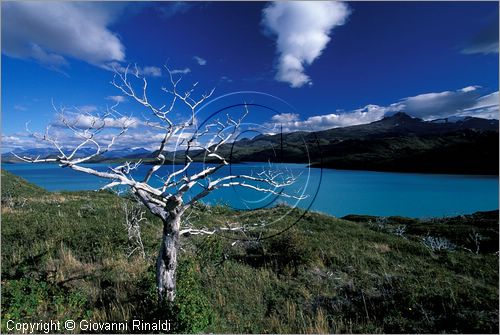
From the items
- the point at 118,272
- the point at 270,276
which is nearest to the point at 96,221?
the point at 118,272

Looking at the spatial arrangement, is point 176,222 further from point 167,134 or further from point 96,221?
point 96,221

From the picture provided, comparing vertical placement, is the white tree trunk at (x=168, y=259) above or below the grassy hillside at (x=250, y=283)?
above

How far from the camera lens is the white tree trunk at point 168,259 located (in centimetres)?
652

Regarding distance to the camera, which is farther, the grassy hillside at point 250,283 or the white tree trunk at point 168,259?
the grassy hillside at point 250,283

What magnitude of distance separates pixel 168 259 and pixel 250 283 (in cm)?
450

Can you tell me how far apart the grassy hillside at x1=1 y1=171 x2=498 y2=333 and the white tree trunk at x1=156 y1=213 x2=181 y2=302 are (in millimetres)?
272

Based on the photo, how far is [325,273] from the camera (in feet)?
38.9

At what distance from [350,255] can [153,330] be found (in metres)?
10.4

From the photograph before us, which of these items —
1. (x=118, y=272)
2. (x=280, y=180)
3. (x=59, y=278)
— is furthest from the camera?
(x=118, y=272)

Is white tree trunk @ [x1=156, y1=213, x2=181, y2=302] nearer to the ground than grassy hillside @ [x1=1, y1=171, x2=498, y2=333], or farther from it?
farther from it

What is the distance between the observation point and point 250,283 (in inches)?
404

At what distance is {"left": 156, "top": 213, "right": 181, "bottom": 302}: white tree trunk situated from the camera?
21.4 feet

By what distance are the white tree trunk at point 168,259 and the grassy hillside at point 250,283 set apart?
272mm

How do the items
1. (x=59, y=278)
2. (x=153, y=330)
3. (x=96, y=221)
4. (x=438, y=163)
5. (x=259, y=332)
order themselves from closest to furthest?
(x=153, y=330) < (x=259, y=332) < (x=59, y=278) < (x=96, y=221) < (x=438, y=163)
